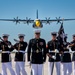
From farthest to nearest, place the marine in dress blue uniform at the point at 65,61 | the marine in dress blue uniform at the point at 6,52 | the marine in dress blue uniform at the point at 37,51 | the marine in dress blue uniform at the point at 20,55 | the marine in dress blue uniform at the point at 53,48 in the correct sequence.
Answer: the marine in dress blue uniform at the point at 20,55 < the marine in dress blue uniform at the point at 6,52 < the marine in dress blue uniform at the point at 65,61 < the marine in dress blue uniform at the point at 53,48 < the marine in dress blue uniform at the point at 37,51

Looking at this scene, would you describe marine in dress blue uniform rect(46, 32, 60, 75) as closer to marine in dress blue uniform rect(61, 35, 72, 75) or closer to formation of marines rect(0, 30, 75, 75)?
formation of marines rect(0, 30, 75, 75)

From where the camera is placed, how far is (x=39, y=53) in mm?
10211

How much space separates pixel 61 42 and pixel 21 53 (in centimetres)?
182

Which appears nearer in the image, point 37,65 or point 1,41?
point 37,65

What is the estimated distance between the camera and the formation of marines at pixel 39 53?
1017 centimetres

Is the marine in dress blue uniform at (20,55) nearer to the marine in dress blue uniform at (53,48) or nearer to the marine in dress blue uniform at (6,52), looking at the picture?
the marine in dress blue uniform at (6,52)

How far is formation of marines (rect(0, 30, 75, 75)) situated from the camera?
10.2 metres

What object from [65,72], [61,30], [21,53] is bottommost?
[65,72]

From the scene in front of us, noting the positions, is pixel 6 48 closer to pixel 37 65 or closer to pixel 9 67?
pixel 9 67

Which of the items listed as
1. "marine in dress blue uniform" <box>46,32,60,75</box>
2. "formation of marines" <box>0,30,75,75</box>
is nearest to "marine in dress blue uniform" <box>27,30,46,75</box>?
"formation of marines" <box>0,30,75,75</box>

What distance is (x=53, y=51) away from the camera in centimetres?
1127

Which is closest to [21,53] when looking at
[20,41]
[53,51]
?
[20,41]

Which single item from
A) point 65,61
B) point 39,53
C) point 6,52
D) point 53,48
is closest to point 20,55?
point 6,52

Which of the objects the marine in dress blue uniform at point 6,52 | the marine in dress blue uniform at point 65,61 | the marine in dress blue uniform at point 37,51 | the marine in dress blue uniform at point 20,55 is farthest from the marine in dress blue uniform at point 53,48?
the marine in dress blue uniform at point 6,52
